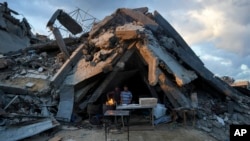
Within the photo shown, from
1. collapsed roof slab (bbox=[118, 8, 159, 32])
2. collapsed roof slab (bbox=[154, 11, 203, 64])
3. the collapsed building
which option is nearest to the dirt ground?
the collapsed building

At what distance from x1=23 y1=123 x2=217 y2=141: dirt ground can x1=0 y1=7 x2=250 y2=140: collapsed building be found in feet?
1.59

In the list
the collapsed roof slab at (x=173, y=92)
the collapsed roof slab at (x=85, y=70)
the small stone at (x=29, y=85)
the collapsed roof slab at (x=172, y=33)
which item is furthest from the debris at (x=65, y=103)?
the collapsed roof slab at (x=172, y=33)

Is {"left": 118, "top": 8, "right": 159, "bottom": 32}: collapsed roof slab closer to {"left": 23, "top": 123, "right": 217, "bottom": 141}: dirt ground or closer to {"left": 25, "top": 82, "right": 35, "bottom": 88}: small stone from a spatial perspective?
{"left": 23, "top": 123, "right": 217, "bottom": 141}: dirt ground

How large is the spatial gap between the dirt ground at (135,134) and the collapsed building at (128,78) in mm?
484

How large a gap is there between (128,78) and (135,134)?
396 cm

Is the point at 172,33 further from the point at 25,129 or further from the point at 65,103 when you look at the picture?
the point at 25,129

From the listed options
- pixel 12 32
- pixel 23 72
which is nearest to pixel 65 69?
pixel 23 72

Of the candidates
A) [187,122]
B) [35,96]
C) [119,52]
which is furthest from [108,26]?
[187,122]

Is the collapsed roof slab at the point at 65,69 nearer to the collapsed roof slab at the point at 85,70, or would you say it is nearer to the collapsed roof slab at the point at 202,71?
the collapsed roof slab at the point at 85,70

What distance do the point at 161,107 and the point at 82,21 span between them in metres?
6.02

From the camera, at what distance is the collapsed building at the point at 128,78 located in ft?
Result: 36.6

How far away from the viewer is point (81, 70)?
12.2m

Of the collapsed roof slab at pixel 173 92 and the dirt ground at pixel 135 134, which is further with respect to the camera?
the collapsed roof slab at pixel 173 92

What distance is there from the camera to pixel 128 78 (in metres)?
13.5
